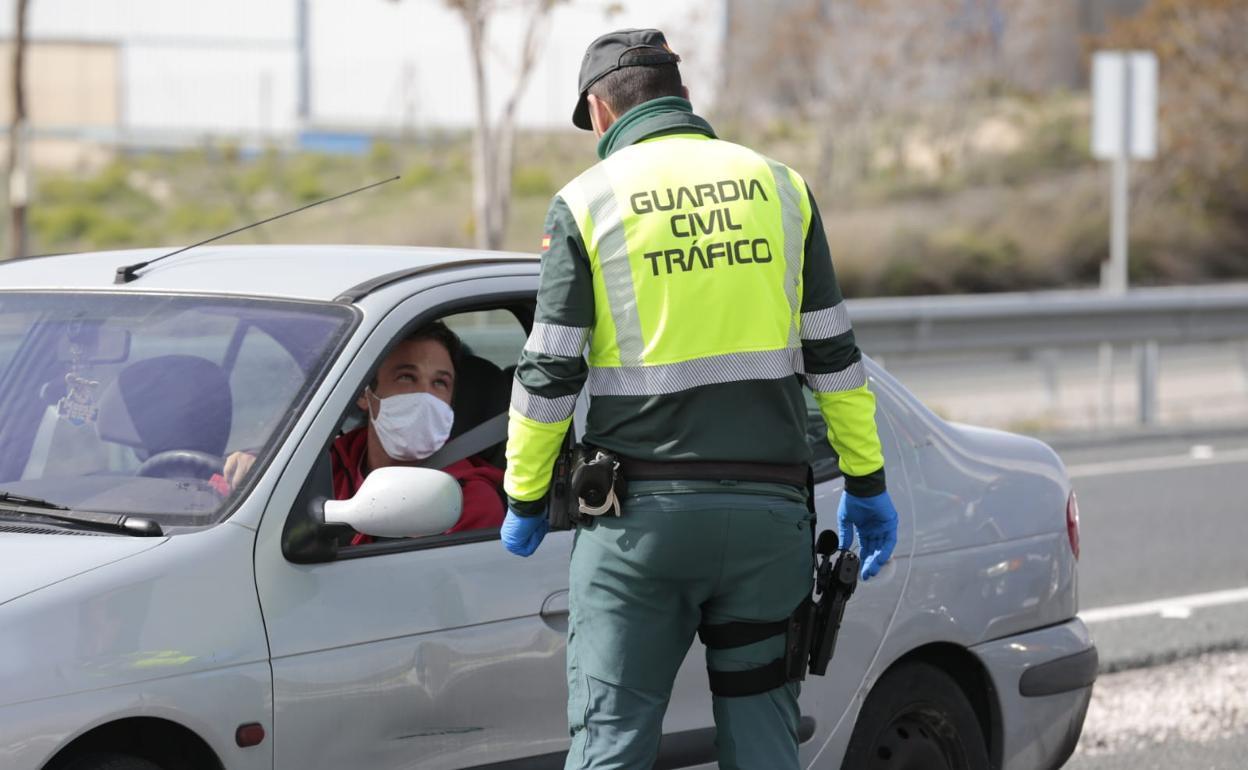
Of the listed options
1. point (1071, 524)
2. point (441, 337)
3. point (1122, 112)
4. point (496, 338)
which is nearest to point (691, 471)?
point (441, 337)

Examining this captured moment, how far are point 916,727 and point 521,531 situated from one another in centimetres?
145

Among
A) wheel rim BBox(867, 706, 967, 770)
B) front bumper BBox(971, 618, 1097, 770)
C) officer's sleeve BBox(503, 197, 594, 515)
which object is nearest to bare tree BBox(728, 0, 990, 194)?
front bumper BBox(971, 618, 1097, 770)

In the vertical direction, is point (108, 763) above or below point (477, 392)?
below

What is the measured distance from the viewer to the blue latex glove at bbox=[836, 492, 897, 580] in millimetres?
3498

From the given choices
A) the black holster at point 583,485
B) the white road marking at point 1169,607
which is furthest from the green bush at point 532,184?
the black holster at point 583,485

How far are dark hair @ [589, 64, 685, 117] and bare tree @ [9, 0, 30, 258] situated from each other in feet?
33.0

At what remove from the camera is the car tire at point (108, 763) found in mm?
2926

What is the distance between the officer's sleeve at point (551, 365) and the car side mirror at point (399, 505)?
0.61 feet

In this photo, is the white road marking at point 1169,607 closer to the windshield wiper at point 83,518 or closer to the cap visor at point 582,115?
the cap visor at point 582,115

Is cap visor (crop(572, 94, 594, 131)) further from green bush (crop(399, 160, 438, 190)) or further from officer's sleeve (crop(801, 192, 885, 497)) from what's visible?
green bush (crop(399, 160, 438, 190))

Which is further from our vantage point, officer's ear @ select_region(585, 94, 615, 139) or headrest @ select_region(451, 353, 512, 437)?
headrest @ select_region(451, 353, 512, 437)

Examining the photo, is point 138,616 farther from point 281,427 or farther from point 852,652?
point 852,652

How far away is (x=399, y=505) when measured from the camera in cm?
329

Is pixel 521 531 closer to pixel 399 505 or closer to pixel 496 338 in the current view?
pixel 399 505
